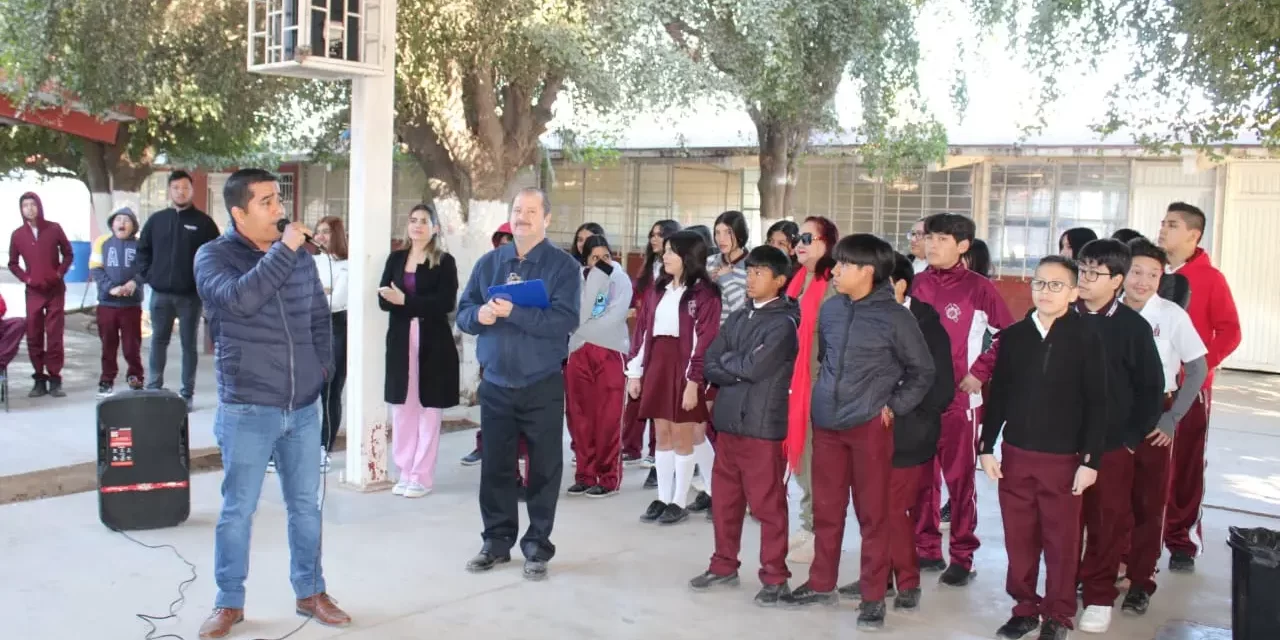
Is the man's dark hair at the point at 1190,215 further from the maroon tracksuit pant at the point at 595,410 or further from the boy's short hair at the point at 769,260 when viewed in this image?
the maroon tracksuit pant at the point at 595,410

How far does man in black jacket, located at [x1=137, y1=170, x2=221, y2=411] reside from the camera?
912 cm

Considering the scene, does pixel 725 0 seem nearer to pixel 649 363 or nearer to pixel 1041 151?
pixel 649 363

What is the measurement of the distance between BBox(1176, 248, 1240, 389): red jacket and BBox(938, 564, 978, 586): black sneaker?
1.55 meters

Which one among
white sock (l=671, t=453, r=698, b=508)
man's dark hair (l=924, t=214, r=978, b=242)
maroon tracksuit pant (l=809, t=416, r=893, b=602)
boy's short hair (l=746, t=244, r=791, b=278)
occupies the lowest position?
white sock (l=671, t=453, r=698, b=508)

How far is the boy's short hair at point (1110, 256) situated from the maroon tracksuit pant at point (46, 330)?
8805mm

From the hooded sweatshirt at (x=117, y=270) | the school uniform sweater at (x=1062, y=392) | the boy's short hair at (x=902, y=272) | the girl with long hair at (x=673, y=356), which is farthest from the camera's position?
the hooded sweatshirt at (x=117, y=270)

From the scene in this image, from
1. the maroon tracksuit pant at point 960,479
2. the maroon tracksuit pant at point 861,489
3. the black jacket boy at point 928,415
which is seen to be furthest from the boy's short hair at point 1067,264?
the maroon tracksuit pant at point 960,479

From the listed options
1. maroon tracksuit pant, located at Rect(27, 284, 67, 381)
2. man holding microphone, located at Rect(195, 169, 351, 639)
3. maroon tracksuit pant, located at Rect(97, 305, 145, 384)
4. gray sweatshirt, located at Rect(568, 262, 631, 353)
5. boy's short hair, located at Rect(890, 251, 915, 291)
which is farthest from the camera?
maroon tracksuit pant, located at Rect(27, 284, 67, 381)

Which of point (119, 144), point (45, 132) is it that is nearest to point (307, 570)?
point (119, 144)

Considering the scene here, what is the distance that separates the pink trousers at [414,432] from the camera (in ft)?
22.5

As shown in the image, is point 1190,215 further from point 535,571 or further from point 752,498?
point 535,571

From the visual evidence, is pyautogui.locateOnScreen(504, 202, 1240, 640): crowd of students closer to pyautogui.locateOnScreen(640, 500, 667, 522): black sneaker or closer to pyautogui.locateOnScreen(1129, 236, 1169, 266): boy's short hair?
pyautogui.locateOnScreen(1129, 236, 1169, 266): boy's short hair

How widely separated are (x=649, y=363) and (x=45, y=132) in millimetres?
22065

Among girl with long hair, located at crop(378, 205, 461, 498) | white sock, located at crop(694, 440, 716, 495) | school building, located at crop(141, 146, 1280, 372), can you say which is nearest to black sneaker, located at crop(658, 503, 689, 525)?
white sock, located at crop(694, 440, 716, 495)
